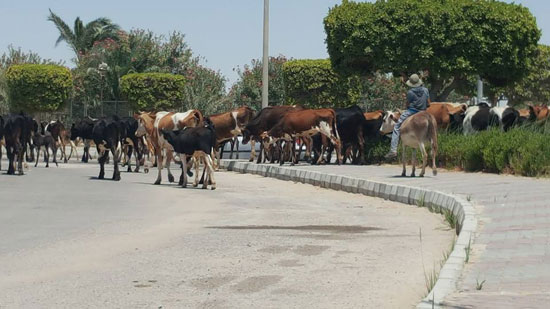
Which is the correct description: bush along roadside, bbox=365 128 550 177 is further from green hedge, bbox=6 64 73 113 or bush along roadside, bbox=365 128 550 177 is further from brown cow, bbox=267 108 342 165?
green hedge, bbox=6 64 73 113

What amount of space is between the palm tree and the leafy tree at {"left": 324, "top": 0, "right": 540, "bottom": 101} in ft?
134

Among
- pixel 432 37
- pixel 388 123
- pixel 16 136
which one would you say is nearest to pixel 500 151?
pixel 388 123

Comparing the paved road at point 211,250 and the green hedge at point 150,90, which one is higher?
the green hedge at point 150,90

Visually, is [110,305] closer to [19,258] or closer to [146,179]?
[19,258]

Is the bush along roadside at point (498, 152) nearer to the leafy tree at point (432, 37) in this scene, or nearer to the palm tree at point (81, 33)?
the leafy tree at point (432, 37)

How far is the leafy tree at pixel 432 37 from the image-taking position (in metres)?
44.8

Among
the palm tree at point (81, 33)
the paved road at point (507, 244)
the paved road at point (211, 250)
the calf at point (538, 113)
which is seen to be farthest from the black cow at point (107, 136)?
the palm tree at point (81, 33)

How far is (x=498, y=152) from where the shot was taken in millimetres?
26281

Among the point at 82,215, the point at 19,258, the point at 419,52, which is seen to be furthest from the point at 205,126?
the point at 419,52

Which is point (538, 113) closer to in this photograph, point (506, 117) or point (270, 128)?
point (506, 117)

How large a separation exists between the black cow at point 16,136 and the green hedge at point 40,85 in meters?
35.8

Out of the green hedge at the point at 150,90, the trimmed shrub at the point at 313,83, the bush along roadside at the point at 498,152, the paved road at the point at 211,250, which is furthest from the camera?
the green hedge at the point at 150,90

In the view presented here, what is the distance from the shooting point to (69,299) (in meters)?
9.67

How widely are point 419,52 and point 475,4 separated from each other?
132 inches
